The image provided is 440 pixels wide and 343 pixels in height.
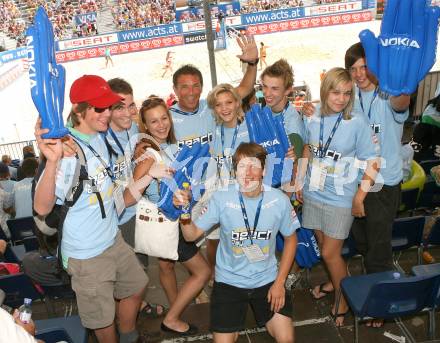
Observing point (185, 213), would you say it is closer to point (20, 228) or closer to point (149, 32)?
point (20, 228)

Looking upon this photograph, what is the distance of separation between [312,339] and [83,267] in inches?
72.5

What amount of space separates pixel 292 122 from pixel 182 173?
1191 mm

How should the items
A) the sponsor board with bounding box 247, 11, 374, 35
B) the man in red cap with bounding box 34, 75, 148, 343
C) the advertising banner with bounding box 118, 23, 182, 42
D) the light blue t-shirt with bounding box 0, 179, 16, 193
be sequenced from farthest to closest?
the sponsor board with bounding box 247, 11, 374, 35 < the advertising banner with bounding box 118, 23, 182, 42 < the light blue t-shirt with bounding box 0, 179, 16, 193 < the man in red cap with bounding box 34, 75, 148, 343

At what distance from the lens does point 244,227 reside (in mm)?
3045

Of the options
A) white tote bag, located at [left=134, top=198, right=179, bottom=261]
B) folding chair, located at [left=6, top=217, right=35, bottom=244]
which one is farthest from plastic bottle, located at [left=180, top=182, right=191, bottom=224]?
folding chair, located at [left=6, top=217, right=35, bottom=244]

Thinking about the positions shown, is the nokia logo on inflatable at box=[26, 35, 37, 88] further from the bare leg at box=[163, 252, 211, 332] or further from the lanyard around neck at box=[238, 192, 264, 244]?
the bare leg at box=[163, 252, 211, 332]

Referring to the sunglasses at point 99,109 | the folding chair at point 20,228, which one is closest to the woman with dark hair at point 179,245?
the sunglasses at point 99,109

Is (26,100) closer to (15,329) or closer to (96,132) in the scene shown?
(96,132)

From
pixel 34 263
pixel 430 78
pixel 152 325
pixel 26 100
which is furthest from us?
pixel 26 100

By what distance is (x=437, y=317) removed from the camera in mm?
3770

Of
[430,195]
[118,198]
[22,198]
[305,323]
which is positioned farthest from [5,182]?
[430,195]

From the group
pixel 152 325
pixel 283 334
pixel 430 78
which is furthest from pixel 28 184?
pixel 430 78

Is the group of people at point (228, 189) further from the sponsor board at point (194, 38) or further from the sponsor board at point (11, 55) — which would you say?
the sponsor board at point (194, 38)

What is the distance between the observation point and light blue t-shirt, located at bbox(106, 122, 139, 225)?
3492mm
